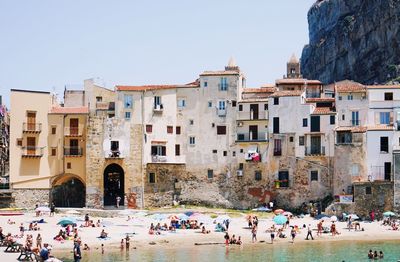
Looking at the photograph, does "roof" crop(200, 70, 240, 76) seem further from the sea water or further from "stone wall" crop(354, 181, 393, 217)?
the sea water

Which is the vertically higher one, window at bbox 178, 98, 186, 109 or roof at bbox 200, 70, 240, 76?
roof at bbox 200, 70, 240, 76

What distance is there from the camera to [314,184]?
76625 millimetres

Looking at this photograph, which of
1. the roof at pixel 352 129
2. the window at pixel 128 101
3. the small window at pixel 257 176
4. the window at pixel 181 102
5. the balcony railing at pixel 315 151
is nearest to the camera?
the roof at pixel 352 129

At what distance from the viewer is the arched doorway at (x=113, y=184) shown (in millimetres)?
80950

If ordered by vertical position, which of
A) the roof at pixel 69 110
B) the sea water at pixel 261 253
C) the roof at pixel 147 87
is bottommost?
the sea water at pixel 261 253

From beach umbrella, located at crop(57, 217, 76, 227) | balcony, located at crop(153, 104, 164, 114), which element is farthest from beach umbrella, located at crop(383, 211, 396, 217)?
beach umbrella, located at crop(57, 217, 76, 227)

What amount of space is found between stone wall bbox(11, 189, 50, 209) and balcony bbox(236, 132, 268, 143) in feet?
65.5

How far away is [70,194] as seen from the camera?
82.0 metres

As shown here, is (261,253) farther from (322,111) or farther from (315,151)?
(322,111)

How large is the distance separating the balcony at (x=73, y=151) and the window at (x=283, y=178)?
1999cm

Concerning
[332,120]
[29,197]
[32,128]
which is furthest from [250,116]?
[29,197]

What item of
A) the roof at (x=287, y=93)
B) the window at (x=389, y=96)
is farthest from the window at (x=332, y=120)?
the window at (x=389, y=96)

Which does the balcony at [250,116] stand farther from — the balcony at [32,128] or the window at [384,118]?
the balcony at [32,128]

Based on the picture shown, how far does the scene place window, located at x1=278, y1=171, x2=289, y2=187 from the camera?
7744 centimetres
